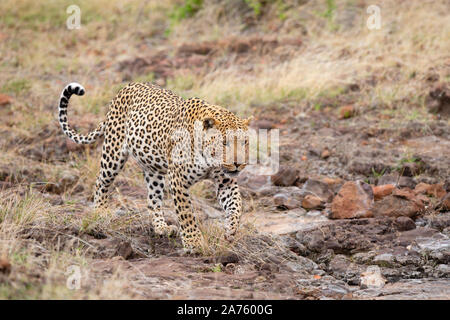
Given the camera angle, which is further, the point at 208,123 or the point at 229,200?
the point at 229,200

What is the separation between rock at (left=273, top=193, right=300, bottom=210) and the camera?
363 inches

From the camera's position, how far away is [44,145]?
1123 cm

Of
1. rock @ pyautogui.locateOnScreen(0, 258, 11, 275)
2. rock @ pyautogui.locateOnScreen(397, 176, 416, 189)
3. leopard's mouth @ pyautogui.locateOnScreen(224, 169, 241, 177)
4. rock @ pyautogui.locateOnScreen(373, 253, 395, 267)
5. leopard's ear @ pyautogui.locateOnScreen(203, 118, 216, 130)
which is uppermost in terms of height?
leopard's ear @ pyautogui.locateOnScreen(203, 118, 216, 130)

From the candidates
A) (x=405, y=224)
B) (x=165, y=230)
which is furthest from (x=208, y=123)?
(x=405, y=224)

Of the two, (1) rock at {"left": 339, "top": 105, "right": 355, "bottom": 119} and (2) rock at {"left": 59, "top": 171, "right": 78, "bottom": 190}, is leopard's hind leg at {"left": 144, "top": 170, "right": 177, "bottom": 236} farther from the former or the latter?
(1) rock at {"left": 339, "top": 105, "right": 355, "bottom": 119}

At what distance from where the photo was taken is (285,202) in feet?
30.4

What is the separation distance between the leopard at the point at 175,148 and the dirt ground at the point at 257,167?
22 cm

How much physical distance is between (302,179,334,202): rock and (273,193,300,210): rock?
32cm

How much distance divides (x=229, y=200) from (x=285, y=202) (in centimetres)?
200

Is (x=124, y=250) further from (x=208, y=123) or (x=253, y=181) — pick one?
(x=253, y=181)

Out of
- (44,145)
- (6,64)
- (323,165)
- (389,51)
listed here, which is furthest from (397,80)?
(6,64)

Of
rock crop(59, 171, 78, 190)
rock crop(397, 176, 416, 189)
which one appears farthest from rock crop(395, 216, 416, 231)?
rock crop(59, 171, 78, 190)

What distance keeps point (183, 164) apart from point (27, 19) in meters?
12.6

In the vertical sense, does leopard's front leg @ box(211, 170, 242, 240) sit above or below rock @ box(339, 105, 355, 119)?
below
